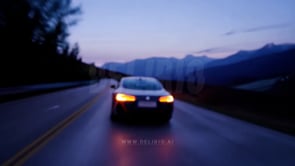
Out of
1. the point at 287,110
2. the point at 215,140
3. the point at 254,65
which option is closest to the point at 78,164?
the point at 215,140

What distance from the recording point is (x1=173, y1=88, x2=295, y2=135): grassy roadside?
626 inches

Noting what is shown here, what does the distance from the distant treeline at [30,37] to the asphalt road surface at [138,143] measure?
93.4 ft

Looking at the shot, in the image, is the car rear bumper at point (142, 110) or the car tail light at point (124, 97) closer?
the car rear bumper at point (142, 110)

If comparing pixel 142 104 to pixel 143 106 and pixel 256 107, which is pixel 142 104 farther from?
pixel 256 107

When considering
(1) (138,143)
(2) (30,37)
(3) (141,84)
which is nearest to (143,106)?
(3) (141,84)

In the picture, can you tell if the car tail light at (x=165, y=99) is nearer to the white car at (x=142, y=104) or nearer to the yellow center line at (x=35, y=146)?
the white car at (x=142, y=104)

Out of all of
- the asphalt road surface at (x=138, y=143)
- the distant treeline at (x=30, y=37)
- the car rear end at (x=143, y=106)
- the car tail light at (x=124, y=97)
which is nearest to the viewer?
the asphalt road surface at (x=138, y=143)

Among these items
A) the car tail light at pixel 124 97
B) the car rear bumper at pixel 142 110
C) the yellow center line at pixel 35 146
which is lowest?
the yellow center line at pixel 35 146

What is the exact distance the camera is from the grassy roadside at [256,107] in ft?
52.1

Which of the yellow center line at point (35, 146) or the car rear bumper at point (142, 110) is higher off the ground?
the car rear bumper at point (142, 110)

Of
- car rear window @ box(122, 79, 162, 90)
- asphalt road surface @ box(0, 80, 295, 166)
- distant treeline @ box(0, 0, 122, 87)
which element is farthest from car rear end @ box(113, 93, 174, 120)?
distant treeline @ box(0, 0, 122, 87)

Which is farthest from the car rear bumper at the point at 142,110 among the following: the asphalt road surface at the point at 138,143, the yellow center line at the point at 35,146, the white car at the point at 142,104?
the yellow center line at the point at 35,146

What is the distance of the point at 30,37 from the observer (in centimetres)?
4978

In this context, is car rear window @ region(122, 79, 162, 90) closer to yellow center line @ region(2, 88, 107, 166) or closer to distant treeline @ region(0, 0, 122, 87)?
yellow center line @ region(2, 88, 107, 166)
